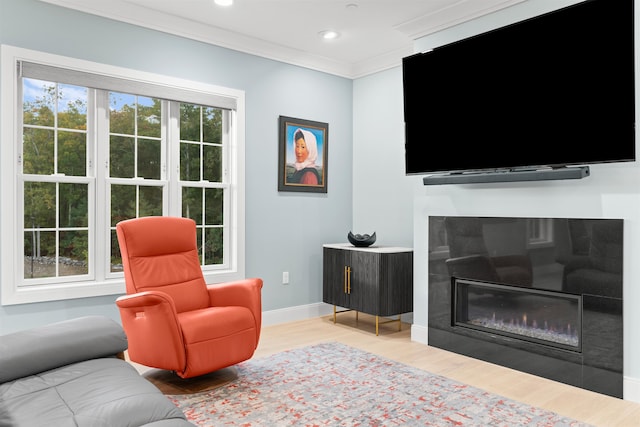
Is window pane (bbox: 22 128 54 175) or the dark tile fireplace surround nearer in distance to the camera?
the dark tile fireplace surround

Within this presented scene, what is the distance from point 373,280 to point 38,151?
111 inches

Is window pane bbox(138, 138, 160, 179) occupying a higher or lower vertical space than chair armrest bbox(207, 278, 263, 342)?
higher

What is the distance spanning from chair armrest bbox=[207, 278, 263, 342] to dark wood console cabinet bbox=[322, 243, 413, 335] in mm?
1248

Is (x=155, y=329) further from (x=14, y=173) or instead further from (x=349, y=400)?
(x=14, y=173)

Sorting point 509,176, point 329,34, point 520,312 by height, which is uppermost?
point 329,34

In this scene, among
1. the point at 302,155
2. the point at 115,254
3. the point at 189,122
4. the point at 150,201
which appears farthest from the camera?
the point at 302,155

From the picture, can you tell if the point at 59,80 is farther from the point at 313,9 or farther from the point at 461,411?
the point at 461,411

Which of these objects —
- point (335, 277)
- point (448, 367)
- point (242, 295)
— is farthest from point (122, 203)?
point (448, 367)

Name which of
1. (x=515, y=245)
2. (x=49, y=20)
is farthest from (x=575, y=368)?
(x=49, y=20)

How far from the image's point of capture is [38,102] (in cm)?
339

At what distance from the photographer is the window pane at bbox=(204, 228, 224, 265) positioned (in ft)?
14.0

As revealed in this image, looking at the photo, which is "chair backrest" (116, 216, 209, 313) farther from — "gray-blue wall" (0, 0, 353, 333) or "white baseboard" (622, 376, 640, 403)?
"white baseboard" (622, 376, 640, 403)

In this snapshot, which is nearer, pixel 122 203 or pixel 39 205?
pixel 39 205

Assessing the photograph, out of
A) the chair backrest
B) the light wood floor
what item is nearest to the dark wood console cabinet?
the light wood floor
